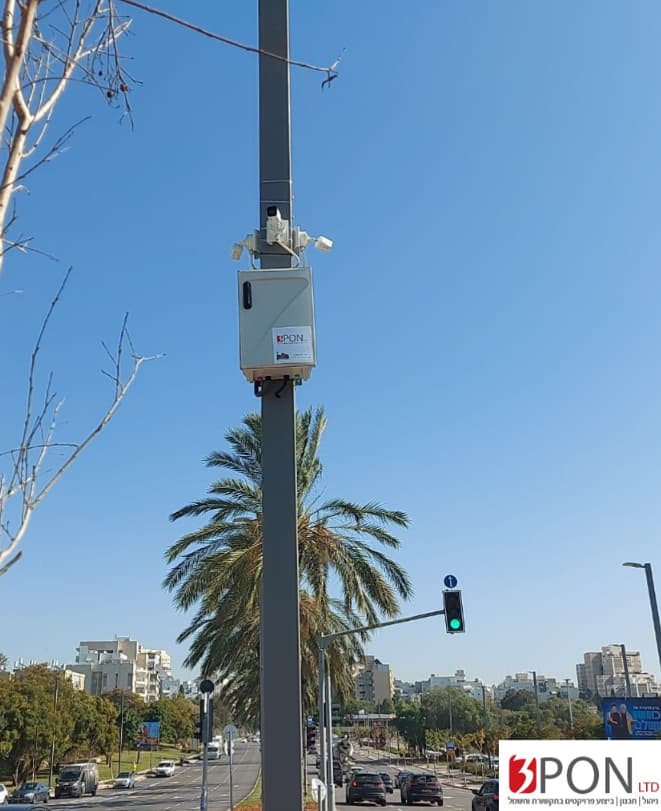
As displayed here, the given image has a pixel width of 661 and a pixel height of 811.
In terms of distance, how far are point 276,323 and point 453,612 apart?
14.9 meters

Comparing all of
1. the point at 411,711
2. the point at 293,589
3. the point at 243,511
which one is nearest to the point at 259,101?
the point at 293,589

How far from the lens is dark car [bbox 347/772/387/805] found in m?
34.0

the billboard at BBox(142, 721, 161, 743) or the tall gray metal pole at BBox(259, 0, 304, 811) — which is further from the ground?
the tall gray metal pole at BBox(259, 0, 304, 811)

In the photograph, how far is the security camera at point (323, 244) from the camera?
6105mm

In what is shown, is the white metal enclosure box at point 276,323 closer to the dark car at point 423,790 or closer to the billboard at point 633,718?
the dark car at point 423,790

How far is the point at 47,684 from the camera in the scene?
5866 centimetres

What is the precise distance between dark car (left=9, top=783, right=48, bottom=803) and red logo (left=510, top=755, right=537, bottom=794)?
126ft

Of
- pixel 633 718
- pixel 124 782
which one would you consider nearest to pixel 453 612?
pixel 633 718

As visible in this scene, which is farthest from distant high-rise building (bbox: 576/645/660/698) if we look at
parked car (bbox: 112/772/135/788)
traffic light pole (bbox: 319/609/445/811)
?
traffic light pole (bbox: 319/609/445/811)

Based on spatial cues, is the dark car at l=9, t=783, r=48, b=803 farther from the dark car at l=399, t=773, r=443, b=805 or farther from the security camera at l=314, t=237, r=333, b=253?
the security camera at l=314, t=237, r=333, b=253

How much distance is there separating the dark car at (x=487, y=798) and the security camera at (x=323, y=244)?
23.7 m

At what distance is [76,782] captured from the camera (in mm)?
46438

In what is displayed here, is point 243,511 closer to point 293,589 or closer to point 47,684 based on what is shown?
point 293,589

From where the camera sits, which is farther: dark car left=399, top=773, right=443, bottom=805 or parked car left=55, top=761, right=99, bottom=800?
parked car left=55, top=761, right=99, bottom=800
